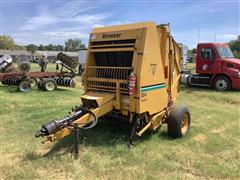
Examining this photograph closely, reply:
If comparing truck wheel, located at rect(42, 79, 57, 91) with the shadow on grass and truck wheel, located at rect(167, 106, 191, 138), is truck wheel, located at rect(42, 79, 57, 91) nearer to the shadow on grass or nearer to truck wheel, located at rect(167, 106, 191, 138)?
the shadow on grass

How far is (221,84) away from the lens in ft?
49.3

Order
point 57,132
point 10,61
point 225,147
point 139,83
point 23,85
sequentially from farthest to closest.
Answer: point 10,61 → point 23,85 → point 225,147 → point 139,83 → point 57,132

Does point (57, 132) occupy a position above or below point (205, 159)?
above

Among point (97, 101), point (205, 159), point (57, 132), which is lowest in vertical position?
point (205, 159)

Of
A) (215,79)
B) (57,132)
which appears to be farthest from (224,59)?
(57,132)

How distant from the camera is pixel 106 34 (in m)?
6.51

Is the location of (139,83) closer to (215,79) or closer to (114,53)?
(114,53)

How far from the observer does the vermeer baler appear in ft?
19.2

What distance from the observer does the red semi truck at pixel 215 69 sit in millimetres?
14680

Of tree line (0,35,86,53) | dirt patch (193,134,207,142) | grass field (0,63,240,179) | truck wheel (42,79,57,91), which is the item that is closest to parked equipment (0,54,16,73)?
truck wheel (42,79,57,91)

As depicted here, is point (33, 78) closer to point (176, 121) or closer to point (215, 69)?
point (215, 69)

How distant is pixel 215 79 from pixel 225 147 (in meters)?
9.58

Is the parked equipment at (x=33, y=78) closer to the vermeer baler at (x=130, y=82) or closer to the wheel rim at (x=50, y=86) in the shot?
the wheel rim at (x=50, y=86)

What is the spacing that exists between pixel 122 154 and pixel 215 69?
35.6 feet
